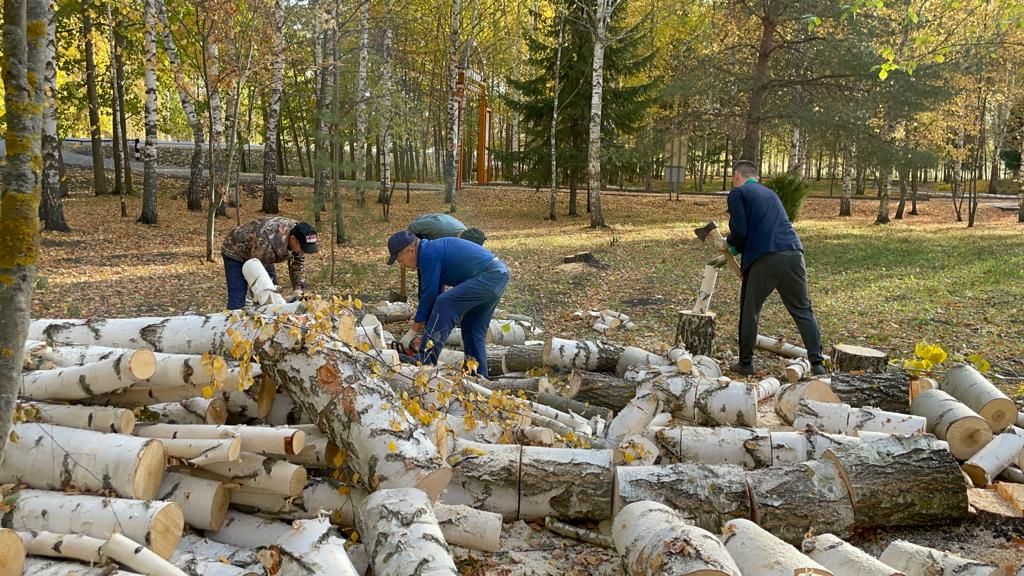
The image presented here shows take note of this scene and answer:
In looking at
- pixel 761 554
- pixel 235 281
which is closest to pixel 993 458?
pixel 761 554

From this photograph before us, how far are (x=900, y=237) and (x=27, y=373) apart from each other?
57.1ft

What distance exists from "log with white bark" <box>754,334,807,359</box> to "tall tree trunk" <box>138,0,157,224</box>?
10.9 metres

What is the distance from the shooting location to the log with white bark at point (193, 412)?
3352 mm

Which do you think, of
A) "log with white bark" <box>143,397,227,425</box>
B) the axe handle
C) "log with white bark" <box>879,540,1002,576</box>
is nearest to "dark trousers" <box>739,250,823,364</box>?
the axe handle

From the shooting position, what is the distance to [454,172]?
19078 millimetres

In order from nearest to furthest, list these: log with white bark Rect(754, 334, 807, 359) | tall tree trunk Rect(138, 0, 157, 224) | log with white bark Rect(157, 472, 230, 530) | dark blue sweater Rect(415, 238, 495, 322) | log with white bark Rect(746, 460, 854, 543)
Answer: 1. log with white bark Rect(157, 472, 230, 530)
2. log with white bark Rect(746, 460, 854, 543)
3. dark blue sweater Rect(415, 238, 495, 322)
4. log with white bark Rect(754, 334, 807, 359)
5. tall tree trunk Rect(138, 0, 157, 224)

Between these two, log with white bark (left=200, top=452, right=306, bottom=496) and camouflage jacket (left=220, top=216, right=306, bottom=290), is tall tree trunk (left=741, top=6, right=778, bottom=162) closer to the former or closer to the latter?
camouflage jacket (left=220, top=216, right=306, bottom=290)

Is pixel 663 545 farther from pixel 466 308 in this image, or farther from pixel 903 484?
pixel 466 308

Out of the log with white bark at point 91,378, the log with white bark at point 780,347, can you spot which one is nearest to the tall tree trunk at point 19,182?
the log with white bark at point 91,378

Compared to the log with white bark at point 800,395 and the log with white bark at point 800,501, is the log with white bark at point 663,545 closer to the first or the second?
the log with white bark at point 800,501

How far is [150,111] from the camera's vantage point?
516 inches

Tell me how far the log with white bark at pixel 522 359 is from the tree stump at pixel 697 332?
1.41 meters

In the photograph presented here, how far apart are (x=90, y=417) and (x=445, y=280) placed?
2.74 metres

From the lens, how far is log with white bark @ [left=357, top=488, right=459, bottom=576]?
8.02ft
